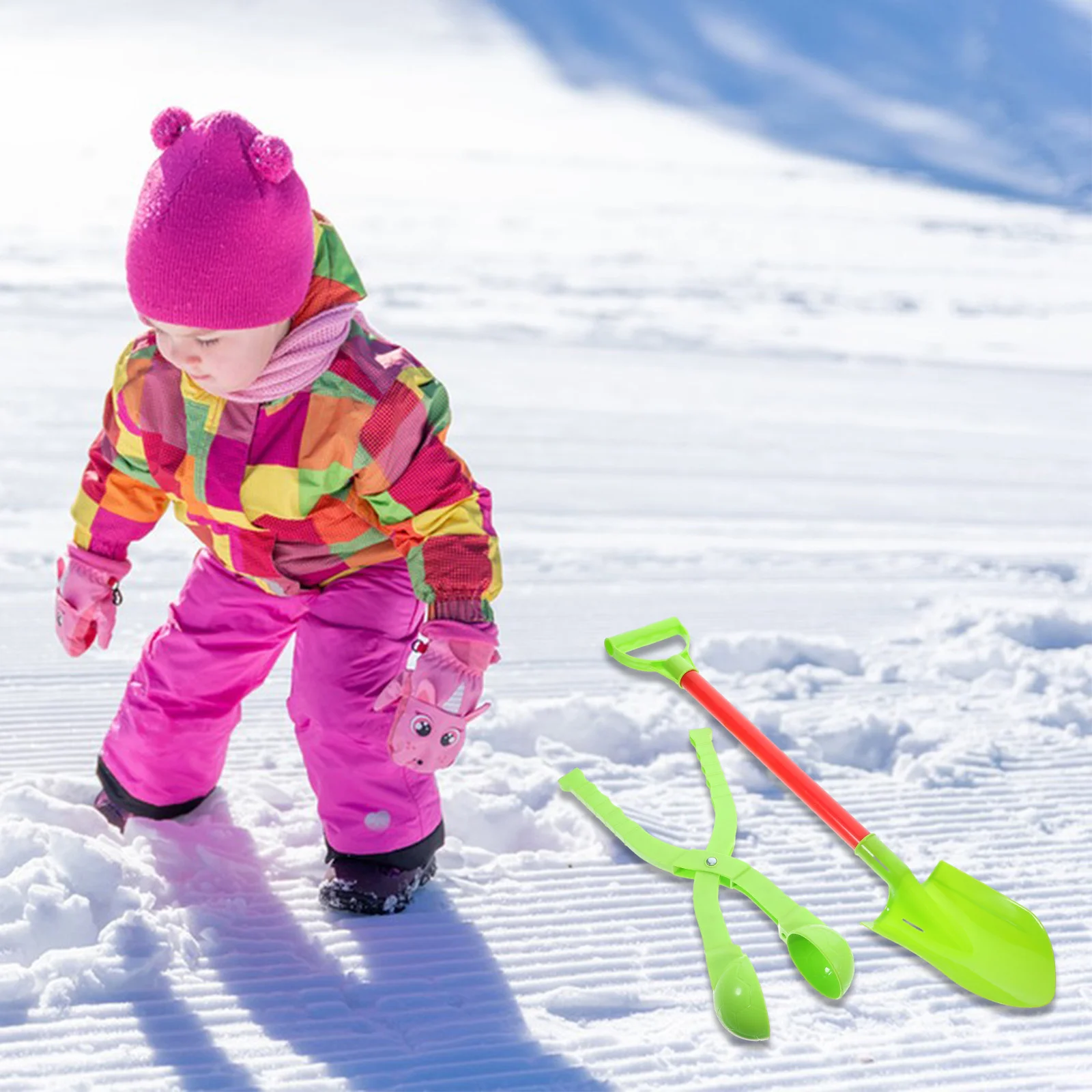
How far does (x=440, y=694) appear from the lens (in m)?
1.70

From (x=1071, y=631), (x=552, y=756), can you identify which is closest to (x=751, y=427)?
(x=1071, y=631)

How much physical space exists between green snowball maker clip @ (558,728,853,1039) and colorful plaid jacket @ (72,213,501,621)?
1.69 feet

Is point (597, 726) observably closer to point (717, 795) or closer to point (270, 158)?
point (717, 795)

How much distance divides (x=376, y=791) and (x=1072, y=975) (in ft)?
3.04

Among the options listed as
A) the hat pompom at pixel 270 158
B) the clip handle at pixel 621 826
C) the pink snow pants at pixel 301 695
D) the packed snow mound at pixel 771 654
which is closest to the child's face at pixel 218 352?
the hat pompom at pixel 270 158

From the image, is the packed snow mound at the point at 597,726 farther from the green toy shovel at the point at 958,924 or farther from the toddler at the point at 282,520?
the toddler at the point at 282,520

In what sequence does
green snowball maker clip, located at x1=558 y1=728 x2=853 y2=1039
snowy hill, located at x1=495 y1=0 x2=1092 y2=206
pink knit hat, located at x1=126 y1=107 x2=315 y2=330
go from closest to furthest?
pink knit hat, located at x1=126 y1=107 x2=315 y2=330
green snowball maker clip, located at x1=558 y1=728 x2=853 y2=1039
snowy hill, located at x1=495 y1=0 x2=1092 y2=206

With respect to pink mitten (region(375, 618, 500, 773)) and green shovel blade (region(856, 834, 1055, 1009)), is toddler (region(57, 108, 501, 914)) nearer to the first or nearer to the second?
pink mitten (region(375, 618, 500, 773))

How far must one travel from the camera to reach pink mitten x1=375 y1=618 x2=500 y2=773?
66.9 inches

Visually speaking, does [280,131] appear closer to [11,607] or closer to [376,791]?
[11,607]

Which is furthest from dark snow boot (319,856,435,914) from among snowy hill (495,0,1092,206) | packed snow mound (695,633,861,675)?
snowy hill (495,0,1092,206)

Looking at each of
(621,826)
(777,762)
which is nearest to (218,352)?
(621,826)

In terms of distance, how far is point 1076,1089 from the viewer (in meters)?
1.62

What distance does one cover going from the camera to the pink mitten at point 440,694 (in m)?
1.70
